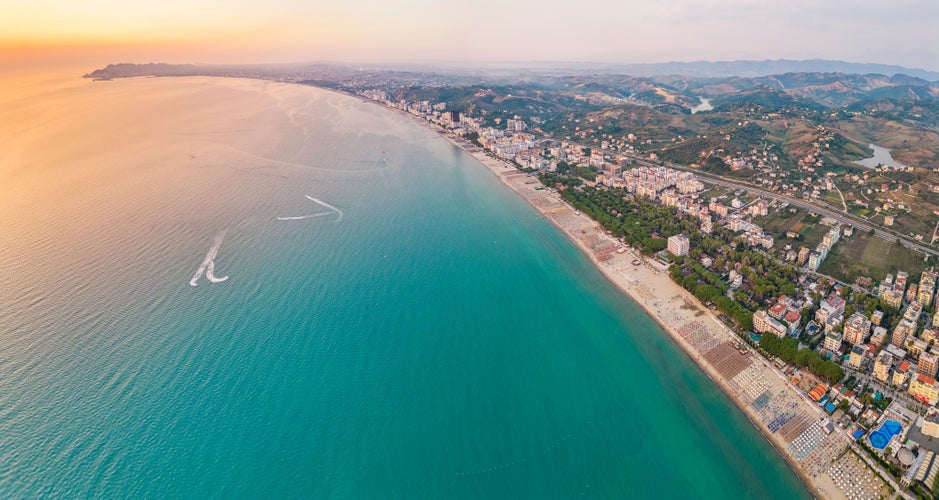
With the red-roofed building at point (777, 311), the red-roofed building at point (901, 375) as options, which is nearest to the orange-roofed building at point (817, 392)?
the red-roofed building at point (901, 375)

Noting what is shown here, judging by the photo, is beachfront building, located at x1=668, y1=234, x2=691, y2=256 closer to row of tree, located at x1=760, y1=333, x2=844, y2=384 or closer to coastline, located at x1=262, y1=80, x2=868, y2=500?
coastline, located at x1=262, y1=80, x2=868, y2=500

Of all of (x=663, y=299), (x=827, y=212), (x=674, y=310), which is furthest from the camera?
(x=827, y=212)

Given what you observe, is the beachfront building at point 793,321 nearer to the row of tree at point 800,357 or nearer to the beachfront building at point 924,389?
the row of tree at point 800,357

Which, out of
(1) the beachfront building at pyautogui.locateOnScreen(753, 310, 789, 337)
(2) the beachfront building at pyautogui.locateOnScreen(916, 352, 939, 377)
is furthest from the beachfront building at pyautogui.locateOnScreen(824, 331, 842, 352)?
(2) the beachfront building at pyautogui.locateOnScreen(916, 352, 939, 377)

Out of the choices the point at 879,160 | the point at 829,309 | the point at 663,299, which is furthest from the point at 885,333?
the point at 879,160

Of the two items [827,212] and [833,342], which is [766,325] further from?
[827,212]
